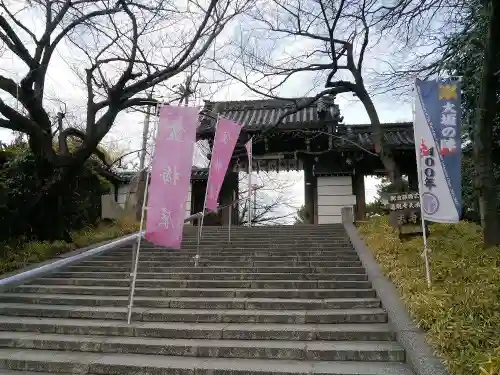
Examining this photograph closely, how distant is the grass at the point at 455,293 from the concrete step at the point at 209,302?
82 cm

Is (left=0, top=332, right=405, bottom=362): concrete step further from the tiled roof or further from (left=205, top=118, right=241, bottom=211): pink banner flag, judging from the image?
the tiled roof

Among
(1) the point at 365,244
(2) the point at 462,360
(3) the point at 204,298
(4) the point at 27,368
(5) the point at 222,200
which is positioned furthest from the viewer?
(5) the point at 222,200

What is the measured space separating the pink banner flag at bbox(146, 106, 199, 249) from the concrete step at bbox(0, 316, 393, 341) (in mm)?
1127

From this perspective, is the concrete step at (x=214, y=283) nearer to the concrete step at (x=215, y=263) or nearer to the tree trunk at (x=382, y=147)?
the concrete step at (x=215, y=263)

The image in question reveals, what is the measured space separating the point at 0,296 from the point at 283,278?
4.73 metres

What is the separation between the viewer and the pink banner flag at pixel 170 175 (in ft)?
18.2

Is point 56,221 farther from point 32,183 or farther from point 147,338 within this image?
point 147,338

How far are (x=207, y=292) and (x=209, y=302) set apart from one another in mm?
484

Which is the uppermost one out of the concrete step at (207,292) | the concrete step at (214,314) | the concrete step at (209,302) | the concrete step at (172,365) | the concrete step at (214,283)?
the concrete step at (214,283)

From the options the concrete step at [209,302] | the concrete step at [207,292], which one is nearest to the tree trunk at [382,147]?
the concrete step at [207,292]

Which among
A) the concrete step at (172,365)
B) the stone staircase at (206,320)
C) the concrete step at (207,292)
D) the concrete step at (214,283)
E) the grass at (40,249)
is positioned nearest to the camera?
the concrete step at (172,365)

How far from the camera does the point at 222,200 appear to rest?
16562 millimetres

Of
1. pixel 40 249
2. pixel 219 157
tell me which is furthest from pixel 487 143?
pixel 40 249

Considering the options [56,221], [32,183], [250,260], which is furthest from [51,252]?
[250,260]
